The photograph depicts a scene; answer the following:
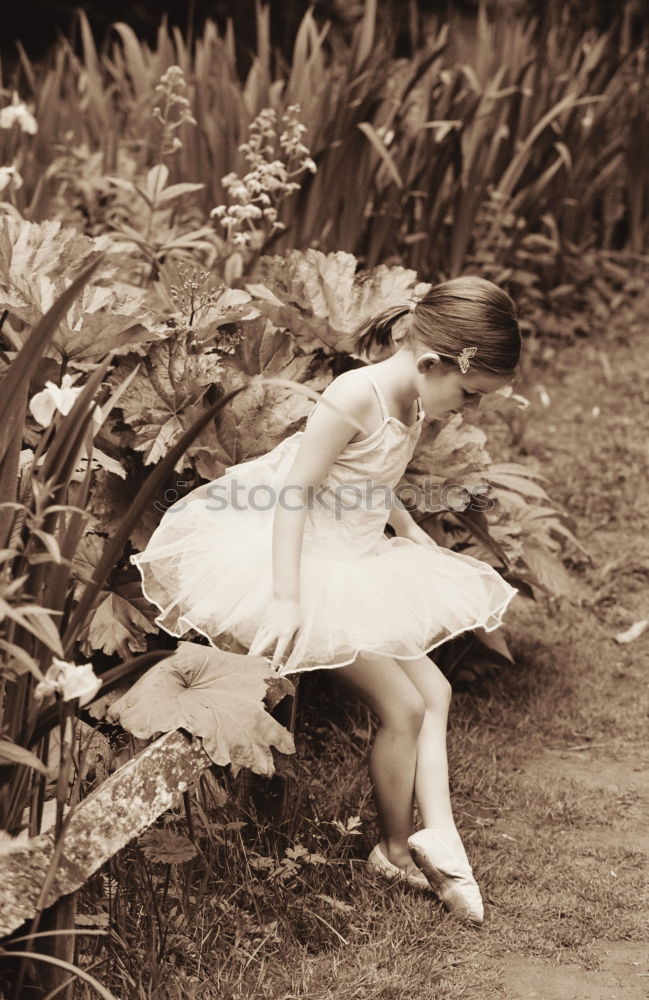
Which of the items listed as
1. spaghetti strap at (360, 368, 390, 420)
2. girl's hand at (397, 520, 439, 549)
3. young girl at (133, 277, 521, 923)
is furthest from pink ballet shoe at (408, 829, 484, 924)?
spaghetti strap at (360, 368, 390, 420)

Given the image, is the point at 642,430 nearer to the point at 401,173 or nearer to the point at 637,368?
the point at 637,368

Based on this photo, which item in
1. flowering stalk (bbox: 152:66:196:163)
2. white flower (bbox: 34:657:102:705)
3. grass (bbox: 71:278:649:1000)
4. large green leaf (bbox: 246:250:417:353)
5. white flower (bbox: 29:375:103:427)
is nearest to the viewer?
white flower (bbox: 34:657:102:705)

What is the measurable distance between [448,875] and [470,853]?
262 millimetres

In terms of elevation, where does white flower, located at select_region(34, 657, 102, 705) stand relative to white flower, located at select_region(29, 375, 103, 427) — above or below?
below

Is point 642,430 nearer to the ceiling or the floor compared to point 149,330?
nearer to the floor

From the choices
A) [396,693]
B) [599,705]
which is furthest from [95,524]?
[599,705]

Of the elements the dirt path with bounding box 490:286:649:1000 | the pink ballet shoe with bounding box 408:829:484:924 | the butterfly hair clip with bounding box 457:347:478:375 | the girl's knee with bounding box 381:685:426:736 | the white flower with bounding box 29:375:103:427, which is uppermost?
the white flower with bounding box 29:375:103:427

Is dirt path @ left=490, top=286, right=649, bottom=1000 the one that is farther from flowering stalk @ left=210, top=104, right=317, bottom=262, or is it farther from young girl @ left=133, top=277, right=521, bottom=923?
flowering stalk @ left=210, top=104, right=317, bottom=262

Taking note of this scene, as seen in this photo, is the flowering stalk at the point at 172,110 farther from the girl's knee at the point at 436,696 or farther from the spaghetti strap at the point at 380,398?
the girl's knee at the point at 436,696

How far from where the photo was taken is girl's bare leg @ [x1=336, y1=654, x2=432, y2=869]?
6.83 feet

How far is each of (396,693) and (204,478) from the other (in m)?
0.65

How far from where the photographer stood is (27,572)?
1.51 m

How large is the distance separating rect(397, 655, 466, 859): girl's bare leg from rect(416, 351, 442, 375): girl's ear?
1.79 ft

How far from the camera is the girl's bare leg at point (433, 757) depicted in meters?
2.09
